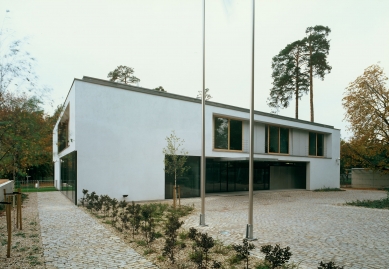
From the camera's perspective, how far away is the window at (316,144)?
27.9m

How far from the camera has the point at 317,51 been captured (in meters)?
33.0

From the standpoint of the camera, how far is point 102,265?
5.68 metres

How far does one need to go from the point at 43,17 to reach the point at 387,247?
12.0m

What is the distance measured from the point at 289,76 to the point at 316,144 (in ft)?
29.4

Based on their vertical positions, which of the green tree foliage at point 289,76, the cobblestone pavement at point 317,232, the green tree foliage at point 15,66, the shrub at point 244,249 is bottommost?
the cobblestone pavement at point 317,232

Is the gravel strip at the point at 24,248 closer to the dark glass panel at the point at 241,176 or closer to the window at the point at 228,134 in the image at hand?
the window at the point at 228,134

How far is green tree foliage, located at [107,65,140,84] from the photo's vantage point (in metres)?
36.0

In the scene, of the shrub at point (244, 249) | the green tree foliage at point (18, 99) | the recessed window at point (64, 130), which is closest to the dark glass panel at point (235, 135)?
the recessed window at point (64, 130)

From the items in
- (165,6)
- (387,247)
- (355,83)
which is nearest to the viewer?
(387,247)

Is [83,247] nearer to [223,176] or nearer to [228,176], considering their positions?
[223,176]

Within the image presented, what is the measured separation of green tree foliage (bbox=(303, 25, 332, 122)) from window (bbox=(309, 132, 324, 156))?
417 centimetres

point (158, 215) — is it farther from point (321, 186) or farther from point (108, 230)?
point (321, 186)

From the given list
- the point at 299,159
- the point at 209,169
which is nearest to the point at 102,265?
the point at 209,169

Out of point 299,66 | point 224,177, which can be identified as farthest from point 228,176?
point 299,66
